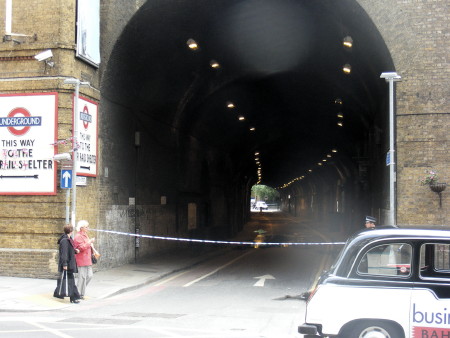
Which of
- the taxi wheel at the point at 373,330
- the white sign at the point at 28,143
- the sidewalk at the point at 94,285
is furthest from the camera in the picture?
the white sign at the point at 28,143

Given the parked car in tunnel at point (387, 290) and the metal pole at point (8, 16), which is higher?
the metal pole at point (8, 16)

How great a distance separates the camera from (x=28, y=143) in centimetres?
1541

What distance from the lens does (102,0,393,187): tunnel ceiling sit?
57.6 feet

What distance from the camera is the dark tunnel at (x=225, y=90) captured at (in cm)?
1786

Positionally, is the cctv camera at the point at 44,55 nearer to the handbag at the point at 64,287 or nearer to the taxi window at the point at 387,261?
the handbag at the point at 64,287

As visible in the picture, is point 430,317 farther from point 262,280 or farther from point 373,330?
point 262,280

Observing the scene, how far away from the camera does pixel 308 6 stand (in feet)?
59.3

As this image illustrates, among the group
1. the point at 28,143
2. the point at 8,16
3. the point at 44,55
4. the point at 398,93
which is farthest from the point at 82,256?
the point at 398,93

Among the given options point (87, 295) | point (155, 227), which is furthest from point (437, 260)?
point (155, 227)

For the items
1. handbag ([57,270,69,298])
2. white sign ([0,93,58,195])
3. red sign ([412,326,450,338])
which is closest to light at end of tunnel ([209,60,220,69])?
white sign ([0,93,58,195])

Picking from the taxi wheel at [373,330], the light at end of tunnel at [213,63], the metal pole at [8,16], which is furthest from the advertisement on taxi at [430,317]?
the light at end of tunnel at [213,63]

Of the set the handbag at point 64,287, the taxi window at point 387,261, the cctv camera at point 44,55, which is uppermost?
the cctv camera at point 44,55

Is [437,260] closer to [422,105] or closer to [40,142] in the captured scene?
[422,105]

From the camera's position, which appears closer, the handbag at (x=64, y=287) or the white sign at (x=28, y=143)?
the handbag at (x=64, y=287)
